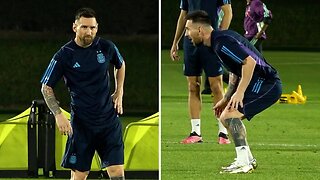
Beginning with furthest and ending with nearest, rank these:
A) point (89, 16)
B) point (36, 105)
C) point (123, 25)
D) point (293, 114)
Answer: point (123, 25), point (293, 114), point (36, 105), point (89, 16)

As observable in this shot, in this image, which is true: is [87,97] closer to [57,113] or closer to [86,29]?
[57,113]

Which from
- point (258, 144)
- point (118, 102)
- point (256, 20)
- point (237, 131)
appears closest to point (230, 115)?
point (237, 131)

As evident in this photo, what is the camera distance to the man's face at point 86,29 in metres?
6.83

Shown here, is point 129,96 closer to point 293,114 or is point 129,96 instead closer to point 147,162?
point 293,114

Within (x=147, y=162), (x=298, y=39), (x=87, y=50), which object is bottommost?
(x=298, y=39)

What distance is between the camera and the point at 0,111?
1723 cm

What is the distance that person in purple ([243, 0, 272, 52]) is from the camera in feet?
53.3

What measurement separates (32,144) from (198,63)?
1874mm

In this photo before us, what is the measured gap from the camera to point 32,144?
29.2ft

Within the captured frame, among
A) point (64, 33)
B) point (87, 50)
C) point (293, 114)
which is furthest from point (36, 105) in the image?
point (64, 33)

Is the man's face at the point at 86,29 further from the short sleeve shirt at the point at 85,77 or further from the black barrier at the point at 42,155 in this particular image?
the black barrier at the point at 42,155

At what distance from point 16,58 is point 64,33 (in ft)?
6.73

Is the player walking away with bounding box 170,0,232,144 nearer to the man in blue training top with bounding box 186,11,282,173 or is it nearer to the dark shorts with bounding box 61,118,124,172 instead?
the man in blue training top with bounding box 186,11,282,173

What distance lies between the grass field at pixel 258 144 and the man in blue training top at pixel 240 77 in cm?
27
